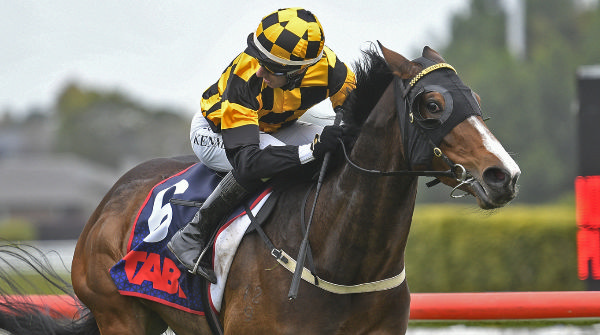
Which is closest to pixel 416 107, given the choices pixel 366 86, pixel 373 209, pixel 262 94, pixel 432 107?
pixel 432 107

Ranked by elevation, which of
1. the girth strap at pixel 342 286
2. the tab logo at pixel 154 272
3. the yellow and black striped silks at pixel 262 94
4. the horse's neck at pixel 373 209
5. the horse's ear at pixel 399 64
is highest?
the horse's ear at pixel 399 64

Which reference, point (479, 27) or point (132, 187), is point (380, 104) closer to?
point (132, 187)

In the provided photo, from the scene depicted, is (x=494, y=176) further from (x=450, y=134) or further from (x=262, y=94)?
(x=262, y=94)

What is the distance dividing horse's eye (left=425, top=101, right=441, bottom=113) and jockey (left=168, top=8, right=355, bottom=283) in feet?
1.48

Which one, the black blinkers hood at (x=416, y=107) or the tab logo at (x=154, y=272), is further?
the tab logo at (x=154, y=272)

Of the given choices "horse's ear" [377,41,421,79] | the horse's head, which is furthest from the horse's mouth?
"horse's ear" [377,41,421,79]

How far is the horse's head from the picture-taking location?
2.70 m

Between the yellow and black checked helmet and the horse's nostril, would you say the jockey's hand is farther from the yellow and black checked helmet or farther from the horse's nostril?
the horse's nostril

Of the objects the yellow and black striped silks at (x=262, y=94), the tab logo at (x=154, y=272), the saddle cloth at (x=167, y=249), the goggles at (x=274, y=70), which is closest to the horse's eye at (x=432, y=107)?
the yellow and black striped silks at (x=262, y=94)

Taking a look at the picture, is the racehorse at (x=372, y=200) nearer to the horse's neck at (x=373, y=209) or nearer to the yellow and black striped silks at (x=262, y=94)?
the horse's neck at (x=373, y=209)

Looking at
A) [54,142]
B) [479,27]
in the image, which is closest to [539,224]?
[479,27]

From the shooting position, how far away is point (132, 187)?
4242mm

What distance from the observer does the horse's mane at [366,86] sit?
3.16m

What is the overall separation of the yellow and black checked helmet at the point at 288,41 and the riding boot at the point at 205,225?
53cm
